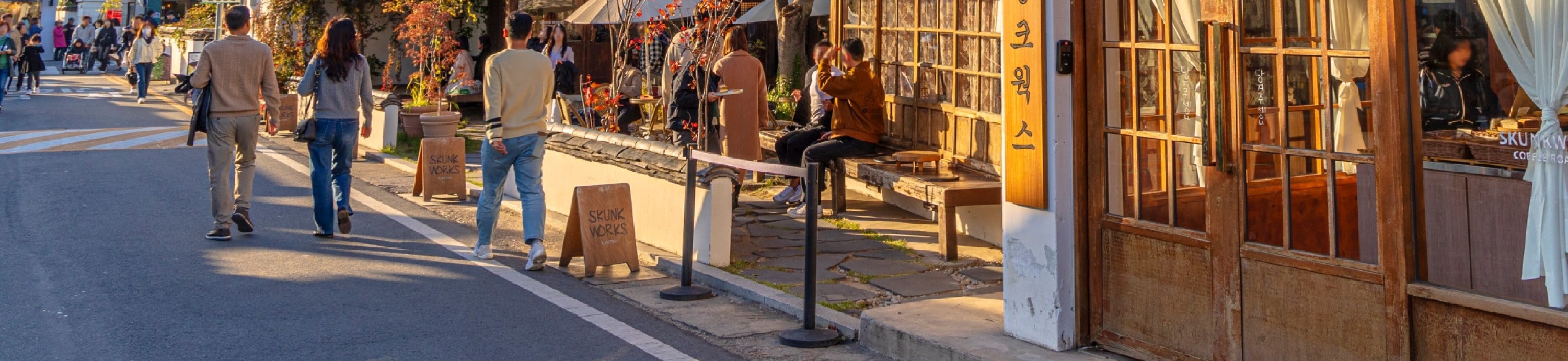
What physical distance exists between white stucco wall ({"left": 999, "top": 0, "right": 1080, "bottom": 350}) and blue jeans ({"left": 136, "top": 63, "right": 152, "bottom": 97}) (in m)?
21.0

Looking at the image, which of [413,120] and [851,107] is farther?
[413,120]

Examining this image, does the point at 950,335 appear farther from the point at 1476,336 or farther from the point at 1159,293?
the point at 1476,336

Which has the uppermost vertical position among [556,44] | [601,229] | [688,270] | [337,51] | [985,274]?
[556,44]

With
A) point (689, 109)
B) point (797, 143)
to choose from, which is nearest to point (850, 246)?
point (797, 143)

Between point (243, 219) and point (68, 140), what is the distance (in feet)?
26.6

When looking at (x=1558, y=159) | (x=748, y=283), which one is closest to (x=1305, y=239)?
(x=1558, y=159)

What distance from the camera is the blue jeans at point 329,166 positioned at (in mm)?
→ 9430

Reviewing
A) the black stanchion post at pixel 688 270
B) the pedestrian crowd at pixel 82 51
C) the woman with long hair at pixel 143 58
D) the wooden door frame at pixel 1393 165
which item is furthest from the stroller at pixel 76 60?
the wooden door frame at pixel 1393 165

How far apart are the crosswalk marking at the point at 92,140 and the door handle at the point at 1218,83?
13.0m

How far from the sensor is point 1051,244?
5863mm

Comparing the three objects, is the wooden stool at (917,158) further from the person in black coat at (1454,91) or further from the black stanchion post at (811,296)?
the person in black coat at (1454,91)

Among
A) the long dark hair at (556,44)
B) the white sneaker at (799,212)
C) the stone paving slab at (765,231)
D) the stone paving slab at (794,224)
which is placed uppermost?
the long dark hair at (556,44)

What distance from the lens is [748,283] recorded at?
25.9ft

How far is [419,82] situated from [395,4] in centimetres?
192
